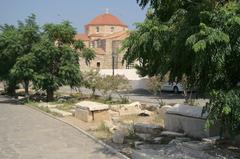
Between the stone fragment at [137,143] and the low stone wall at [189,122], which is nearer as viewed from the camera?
the stone fragment at [137,143]

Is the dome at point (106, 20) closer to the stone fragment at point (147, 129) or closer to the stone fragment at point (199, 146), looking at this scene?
the stone fragment at point (147, 129)

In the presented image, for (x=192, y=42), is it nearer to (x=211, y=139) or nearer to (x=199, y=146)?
(x=199, y=146)

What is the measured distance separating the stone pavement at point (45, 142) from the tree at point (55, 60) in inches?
398

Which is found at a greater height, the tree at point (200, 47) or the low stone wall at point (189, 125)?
the tree at point (200, 47)

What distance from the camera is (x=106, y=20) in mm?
101750

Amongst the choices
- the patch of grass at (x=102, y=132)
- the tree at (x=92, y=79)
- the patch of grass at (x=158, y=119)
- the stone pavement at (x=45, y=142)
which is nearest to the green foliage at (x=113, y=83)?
the tree at (x=92, y=79)

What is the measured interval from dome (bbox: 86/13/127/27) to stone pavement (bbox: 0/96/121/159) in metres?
83.1

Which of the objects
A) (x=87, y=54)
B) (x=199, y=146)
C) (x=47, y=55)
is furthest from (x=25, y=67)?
(x=199, y=146)

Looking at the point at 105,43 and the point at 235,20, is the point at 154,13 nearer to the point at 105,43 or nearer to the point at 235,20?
the point at 235,20

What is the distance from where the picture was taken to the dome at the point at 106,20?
333ft

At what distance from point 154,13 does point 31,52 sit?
20612mm

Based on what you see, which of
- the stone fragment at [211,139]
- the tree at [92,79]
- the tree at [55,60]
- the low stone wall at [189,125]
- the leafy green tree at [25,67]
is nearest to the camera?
the stone fragment at [211,139]

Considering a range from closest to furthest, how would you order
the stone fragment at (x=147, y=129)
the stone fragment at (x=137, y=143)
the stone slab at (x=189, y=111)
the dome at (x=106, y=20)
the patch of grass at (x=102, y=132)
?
the stone fragment at (x=137, y=143) → the stone slab at (x=189, y=111) → the stone fragment at (x=147, y=129) → the patch of grass at (x=102, y=132) → the dome at (x=106, y=20)

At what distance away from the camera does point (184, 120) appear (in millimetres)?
13344
